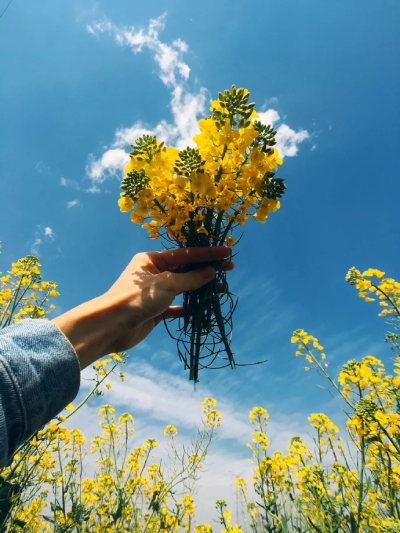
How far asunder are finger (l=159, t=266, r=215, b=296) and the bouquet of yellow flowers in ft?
0.33

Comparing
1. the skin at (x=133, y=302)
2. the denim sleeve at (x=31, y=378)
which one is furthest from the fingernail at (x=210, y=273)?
the denim sleeve at (x=31, y=378)

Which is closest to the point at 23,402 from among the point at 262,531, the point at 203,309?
the point at 203,309

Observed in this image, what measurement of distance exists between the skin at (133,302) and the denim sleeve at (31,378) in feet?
0.51

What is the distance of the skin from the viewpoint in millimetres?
1075

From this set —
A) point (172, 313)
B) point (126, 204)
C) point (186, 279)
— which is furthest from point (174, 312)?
point (126, 204)

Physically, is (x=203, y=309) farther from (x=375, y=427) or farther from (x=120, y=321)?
(x=375, y=427)

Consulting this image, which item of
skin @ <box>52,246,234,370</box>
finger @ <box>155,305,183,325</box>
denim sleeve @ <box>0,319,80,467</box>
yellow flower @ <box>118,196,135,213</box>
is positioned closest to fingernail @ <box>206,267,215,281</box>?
skin @ <box>52,246,234,370</box>

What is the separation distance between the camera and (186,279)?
1.39 m

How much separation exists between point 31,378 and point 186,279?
788 millimetres

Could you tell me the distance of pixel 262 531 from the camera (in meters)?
3.82

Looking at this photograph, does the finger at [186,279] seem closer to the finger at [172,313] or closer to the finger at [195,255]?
the finger at [195,255]

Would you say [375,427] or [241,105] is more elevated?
[241,105]

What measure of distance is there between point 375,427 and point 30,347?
3.45 m

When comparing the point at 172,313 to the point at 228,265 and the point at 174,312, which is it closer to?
the point at 174,312
